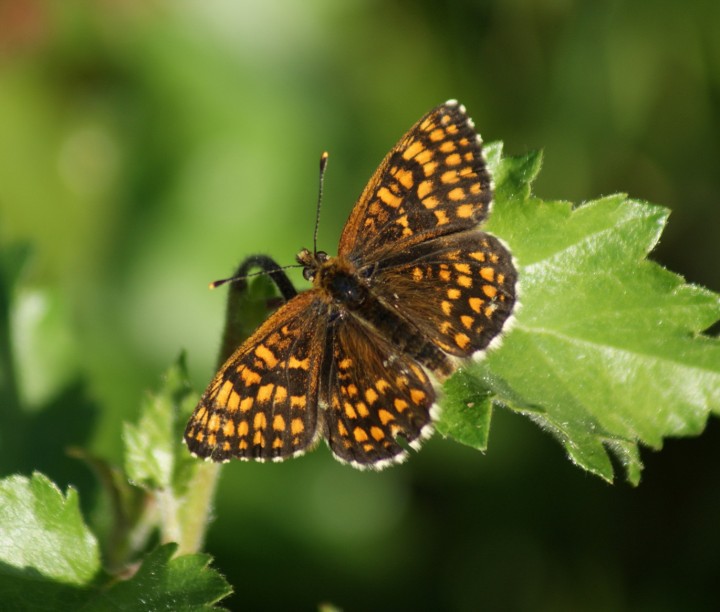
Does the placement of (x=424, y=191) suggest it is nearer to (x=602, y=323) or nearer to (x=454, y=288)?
(x=454, y=288)

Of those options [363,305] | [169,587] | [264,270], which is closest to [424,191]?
[363,305]

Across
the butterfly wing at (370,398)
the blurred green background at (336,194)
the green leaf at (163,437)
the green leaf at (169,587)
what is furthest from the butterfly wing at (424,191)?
the blurred green background at (336,194)

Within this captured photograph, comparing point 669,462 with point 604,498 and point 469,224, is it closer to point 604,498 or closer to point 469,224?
point 604,498

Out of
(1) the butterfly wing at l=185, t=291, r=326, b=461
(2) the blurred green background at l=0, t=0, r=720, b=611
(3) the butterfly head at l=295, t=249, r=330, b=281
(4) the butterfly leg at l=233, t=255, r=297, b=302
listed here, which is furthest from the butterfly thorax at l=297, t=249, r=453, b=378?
(2) the blurred green background at l=0, t=0, r=720, b=611

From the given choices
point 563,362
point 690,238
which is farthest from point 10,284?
point 690,238

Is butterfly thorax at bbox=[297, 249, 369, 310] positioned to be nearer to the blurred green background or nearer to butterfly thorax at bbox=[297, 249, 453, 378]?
butterfly thorax at bbox=[297, 249, 453, 378]

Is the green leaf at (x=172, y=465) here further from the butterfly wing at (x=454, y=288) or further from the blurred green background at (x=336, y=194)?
the blurred green background at (x=336, y=194)
